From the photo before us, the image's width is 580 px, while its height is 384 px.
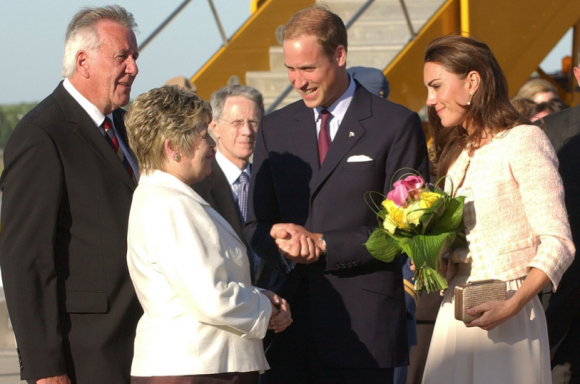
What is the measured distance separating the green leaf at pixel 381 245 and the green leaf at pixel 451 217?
8.1 inches

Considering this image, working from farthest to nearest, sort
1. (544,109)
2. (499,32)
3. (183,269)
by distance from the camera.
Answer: (499,32) < (544,109) < (183,269)

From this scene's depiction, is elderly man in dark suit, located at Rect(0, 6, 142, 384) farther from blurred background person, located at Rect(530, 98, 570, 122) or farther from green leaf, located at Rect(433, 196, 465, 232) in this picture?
blurred background person, located at Rect(530, 98, 570, 122)

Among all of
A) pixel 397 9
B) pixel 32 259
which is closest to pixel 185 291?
pixel 32 259

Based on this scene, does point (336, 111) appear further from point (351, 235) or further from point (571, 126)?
point (571, 126)

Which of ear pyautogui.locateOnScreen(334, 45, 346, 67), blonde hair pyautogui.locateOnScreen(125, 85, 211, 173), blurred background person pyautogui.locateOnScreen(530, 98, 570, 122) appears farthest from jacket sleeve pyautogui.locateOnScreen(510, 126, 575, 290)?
blurred background person pyautogui.locateOnScreen(530, 98, 570, 122)

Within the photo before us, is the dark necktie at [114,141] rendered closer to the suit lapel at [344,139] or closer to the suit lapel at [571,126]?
the suit lapel at [344,139]

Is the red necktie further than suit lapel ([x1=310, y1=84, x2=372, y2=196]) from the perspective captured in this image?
Yes

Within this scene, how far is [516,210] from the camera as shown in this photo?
319 cm

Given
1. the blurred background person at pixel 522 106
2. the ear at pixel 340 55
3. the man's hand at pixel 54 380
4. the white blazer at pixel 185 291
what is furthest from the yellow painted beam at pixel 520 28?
the man's hand at pixel 54 380

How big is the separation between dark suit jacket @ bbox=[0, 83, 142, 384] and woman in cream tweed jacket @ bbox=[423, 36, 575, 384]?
1.49 meters

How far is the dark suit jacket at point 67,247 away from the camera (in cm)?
328

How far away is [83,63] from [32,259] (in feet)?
3.39

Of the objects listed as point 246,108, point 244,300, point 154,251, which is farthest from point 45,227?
point 246,108

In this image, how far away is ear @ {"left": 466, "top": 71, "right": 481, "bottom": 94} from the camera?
3.35m
